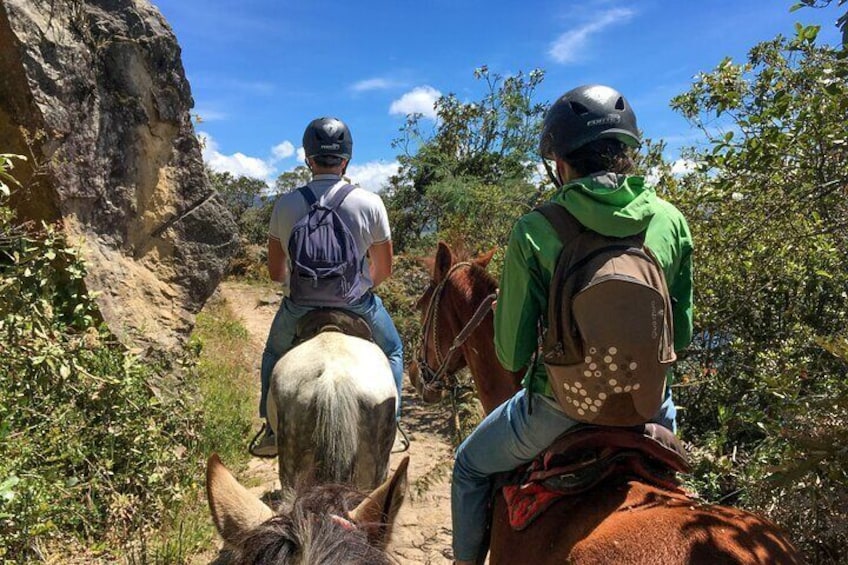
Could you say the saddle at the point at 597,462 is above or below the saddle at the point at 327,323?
below

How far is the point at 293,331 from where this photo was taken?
13.9 ft

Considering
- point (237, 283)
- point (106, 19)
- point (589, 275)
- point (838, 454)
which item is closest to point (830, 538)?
point (838, 454)

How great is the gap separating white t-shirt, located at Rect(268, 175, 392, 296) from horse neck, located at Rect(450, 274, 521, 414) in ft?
3.09

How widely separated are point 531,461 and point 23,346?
3.07m

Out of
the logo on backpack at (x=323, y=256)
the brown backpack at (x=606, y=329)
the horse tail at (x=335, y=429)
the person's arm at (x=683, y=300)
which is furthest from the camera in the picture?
the logo on backpack at (x=323, y=256)

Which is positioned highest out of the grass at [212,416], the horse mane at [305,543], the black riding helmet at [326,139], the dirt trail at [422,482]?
the black riding helmet at [326,139]

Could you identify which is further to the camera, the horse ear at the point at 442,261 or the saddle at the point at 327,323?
the saddle at the point at 327,323

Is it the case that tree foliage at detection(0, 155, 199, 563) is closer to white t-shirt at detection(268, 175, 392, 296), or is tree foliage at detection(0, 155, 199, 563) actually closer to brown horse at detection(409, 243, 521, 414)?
white t-shirt at detection(268, 175, 392, 296)

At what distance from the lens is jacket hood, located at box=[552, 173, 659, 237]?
1912 mm

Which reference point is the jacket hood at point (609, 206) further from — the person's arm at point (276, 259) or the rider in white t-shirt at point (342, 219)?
the person's arm at point (276, 259)

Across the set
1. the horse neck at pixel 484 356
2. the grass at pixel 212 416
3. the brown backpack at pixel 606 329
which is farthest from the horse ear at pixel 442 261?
the grass at pixel 212 416

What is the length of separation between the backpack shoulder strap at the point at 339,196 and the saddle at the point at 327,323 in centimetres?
79

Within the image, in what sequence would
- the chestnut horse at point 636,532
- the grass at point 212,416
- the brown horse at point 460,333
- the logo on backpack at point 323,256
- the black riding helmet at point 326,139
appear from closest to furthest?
the chestnut horse at point 636,532
the brown horse at point 460,333
the logo on backpack at point 323,256
the grass at point 212,416
the black riding helmet at point 326,139

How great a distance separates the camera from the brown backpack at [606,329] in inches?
71.4
